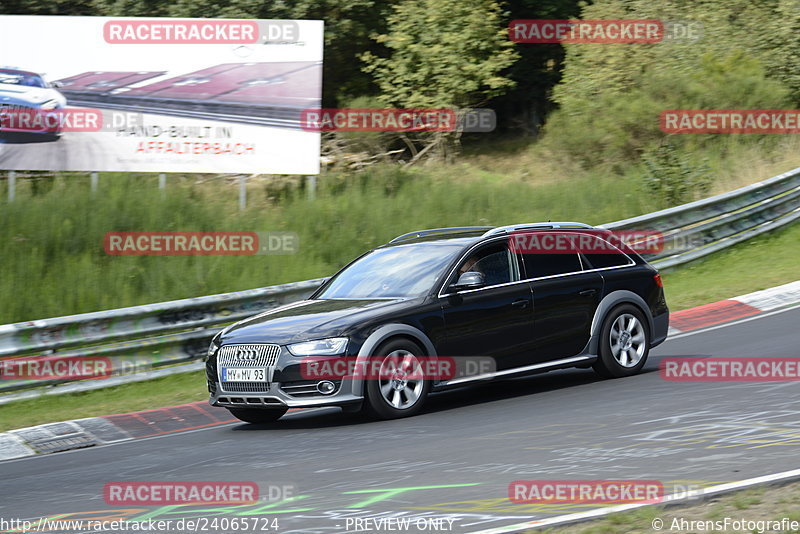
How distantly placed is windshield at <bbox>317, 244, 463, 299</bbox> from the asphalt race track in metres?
1.19

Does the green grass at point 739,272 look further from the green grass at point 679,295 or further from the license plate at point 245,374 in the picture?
the license plate at point 245,374

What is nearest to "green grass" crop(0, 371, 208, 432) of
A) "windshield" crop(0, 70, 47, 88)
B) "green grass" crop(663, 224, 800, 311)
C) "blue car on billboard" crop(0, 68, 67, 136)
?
"green grass" crop(663, 224, 800, 311)

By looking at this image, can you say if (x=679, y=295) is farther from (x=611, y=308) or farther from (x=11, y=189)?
(x=11, y=189)

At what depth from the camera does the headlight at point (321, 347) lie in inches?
353

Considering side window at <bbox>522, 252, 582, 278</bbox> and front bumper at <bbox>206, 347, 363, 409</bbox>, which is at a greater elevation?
side window at <bbox>522, 252, 582, 278</bbox>

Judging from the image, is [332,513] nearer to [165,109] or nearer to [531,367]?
[531,367]

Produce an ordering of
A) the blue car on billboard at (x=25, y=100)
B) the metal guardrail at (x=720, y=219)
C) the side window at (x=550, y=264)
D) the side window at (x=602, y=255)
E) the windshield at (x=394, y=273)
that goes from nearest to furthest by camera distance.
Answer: the windshield at (x=394, y=273), the side window at (x=550, y=264), the side window at (x=602, y=255), the metal guardrail at (x=720, y=219), the blue car on billboard at (x=25, y=100)

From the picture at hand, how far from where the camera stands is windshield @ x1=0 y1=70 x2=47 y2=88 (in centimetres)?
2150

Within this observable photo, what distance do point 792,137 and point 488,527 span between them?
67.1 feet

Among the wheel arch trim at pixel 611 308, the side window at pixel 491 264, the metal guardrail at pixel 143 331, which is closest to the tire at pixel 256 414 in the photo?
the side window at pixel 491 264

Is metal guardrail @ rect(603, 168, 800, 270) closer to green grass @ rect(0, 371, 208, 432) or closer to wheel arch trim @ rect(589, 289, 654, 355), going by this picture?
wheel arch trim @ rect(589, 289, 654, 355)

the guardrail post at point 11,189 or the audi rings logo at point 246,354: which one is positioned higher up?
the guardrail post at point 11,189

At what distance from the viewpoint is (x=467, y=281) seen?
9625 mm

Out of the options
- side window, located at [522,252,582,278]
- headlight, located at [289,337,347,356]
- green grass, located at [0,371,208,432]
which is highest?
side window, located at [522,252,582,278]
